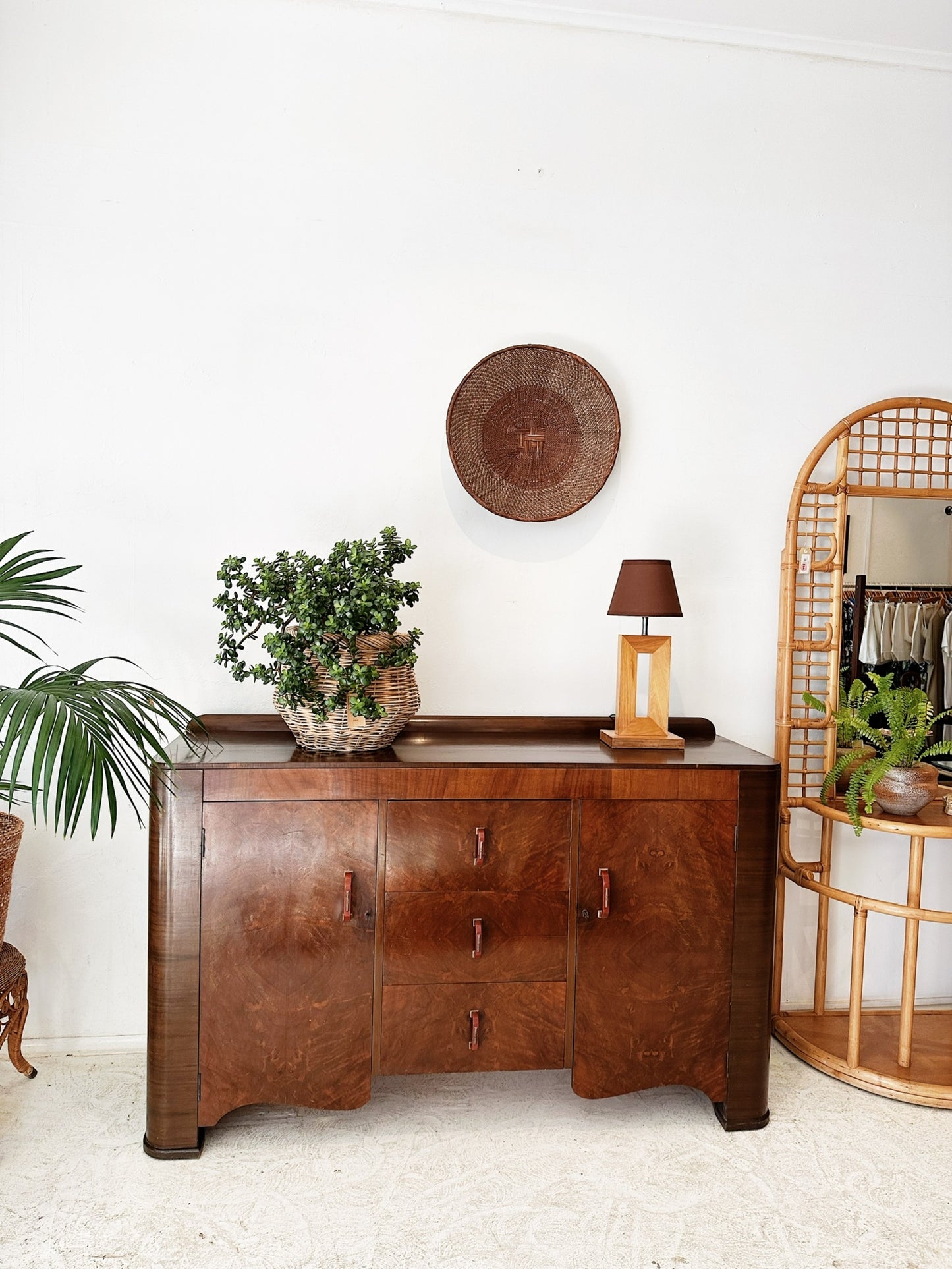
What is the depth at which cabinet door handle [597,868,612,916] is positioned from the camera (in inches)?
84.4

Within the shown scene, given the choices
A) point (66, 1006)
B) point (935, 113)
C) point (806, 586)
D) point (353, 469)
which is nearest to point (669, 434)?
point (806, 586)

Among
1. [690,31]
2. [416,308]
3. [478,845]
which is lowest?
[478,845]

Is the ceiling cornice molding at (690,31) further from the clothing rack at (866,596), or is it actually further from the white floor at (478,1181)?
the white floor at (478,1181)

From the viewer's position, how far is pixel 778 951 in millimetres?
2754

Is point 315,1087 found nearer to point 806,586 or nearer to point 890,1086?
point 890,1086

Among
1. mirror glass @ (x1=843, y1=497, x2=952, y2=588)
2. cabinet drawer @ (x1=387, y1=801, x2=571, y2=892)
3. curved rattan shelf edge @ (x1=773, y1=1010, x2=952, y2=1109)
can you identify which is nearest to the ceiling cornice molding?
mirror glass @ (x1=843, y1=497, x2=952, y2=588)

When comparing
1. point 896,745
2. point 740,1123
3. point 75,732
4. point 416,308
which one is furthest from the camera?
point 416,308

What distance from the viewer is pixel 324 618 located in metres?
2.11

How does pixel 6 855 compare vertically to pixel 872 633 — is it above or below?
below

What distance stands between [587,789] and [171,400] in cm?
151

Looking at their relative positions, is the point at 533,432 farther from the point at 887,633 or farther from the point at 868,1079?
the point at 868,1079

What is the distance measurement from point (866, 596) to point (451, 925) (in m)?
1.55

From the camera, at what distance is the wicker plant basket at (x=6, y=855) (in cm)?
209

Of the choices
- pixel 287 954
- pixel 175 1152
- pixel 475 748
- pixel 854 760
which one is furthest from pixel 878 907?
pixel 175 1152
